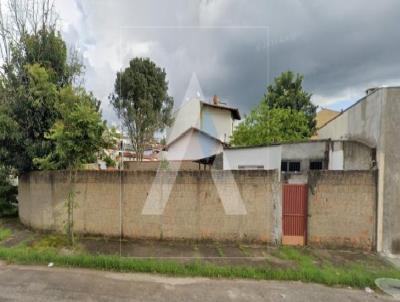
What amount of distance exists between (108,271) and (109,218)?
2200 mm

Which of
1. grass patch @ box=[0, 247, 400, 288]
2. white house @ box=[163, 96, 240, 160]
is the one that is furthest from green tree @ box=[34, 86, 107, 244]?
white house @ box=[163, 96, 240, 160]

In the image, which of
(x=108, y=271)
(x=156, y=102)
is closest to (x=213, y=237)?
(x=108, y=271)

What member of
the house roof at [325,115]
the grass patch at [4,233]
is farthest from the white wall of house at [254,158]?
the house roof at [325,115]

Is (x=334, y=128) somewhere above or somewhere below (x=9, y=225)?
above

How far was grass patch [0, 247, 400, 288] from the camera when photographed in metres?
4.85

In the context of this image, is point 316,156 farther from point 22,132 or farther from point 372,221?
point 22,132

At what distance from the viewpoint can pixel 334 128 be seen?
10992mm

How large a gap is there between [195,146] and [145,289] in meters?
14.5

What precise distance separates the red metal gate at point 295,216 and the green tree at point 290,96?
1320 cm

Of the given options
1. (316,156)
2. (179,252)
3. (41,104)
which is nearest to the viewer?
(179,252)

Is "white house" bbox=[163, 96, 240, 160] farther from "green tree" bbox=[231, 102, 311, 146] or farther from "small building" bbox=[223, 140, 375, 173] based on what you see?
"small building" bbox=[223, 140, 375, 173]

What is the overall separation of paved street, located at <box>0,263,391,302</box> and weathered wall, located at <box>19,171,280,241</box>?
2044mm

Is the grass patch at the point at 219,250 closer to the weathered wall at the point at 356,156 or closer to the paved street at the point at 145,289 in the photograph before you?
the paved street at the point at 145,289

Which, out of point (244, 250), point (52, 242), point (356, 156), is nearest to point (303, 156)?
point (356, 156)
